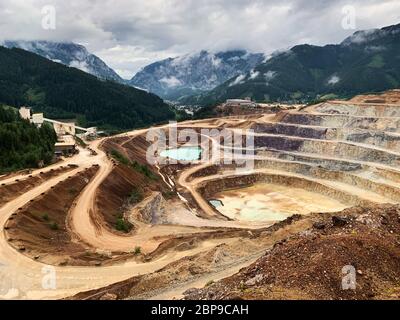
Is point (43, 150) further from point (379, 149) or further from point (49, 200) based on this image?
point (379, 149)

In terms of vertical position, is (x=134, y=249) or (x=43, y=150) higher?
(x=43, y=150)

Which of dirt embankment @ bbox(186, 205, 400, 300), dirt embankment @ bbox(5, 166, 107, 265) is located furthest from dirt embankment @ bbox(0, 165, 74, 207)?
dirt embankment @ bbox(186, 205, 400, 300)

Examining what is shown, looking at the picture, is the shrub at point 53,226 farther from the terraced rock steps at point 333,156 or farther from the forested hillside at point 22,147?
the terraced rock steps at point 333,156

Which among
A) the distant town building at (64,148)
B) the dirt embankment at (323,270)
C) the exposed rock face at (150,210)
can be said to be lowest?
the exposed rock face at (150,210)

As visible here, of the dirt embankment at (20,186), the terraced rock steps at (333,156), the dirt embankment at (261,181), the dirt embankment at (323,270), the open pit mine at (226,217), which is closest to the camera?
the dirt embankment at (323,270)

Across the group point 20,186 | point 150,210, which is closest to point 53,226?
point 20,186

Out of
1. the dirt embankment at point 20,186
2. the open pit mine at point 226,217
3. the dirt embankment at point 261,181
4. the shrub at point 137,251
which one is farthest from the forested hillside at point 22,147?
the shrub at point 137,251
